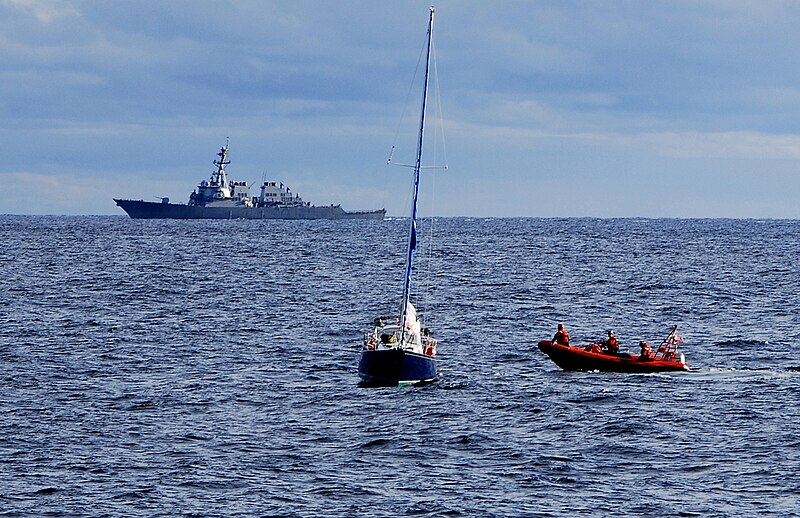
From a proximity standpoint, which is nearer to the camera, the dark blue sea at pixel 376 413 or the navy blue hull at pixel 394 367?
the dark blue sea at pixel 376 413

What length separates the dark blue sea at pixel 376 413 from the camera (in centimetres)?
2778

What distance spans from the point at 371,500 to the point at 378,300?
55.8m

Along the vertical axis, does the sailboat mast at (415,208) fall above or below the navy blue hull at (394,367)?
above

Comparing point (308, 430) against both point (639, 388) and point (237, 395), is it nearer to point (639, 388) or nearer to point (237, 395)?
point (237, 395)

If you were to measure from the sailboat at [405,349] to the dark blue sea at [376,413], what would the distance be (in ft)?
2.58

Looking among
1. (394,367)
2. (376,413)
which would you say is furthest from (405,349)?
(376,413)

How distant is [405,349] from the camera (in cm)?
4203

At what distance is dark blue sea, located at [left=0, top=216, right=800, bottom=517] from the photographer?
27781mm

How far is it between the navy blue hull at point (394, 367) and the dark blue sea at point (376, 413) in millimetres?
674

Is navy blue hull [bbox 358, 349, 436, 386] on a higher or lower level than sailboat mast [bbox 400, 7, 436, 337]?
lower

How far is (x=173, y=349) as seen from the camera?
177 ft

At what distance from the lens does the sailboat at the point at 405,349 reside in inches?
1655

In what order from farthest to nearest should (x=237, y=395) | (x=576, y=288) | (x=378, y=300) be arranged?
(x=576, y=288) → (x=378, y=300) → (x=237, y=395)

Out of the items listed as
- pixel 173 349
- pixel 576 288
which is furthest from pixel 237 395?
pixel 576 288
